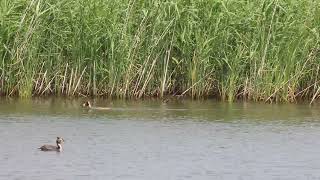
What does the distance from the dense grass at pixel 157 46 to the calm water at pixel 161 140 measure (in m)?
0.39

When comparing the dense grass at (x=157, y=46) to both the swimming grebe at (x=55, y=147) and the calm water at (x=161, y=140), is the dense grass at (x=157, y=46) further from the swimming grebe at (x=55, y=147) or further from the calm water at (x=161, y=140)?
the swimming grebe at (x=55, y=147)

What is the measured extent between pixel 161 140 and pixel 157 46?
411 cm

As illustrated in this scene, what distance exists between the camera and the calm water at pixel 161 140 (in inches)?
479

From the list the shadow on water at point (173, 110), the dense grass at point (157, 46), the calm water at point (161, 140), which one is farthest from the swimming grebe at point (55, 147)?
the dense grass at point (157, 46)

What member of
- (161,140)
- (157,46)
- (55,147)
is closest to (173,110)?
(157,46)

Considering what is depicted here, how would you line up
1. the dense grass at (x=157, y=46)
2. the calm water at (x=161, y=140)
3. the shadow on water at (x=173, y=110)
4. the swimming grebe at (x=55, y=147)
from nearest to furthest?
the calm water at (x=161, y=140) < the swimming grebe at (x=55, y=147) < the shadow on water at (x=173, y=110) < the dense grass at (x=157, y=46)

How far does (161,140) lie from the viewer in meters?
14.4

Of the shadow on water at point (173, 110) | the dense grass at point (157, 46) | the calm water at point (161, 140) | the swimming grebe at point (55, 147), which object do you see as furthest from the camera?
the dense grass at point (157, 46)

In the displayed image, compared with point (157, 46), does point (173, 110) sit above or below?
below

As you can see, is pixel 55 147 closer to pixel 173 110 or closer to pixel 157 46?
pixel 173 110

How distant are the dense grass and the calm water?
39 cm

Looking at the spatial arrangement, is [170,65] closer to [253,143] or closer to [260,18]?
[260,18]

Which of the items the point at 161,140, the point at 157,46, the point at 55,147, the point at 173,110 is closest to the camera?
the point at 55,147

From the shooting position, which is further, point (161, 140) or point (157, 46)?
point (157, 46)
